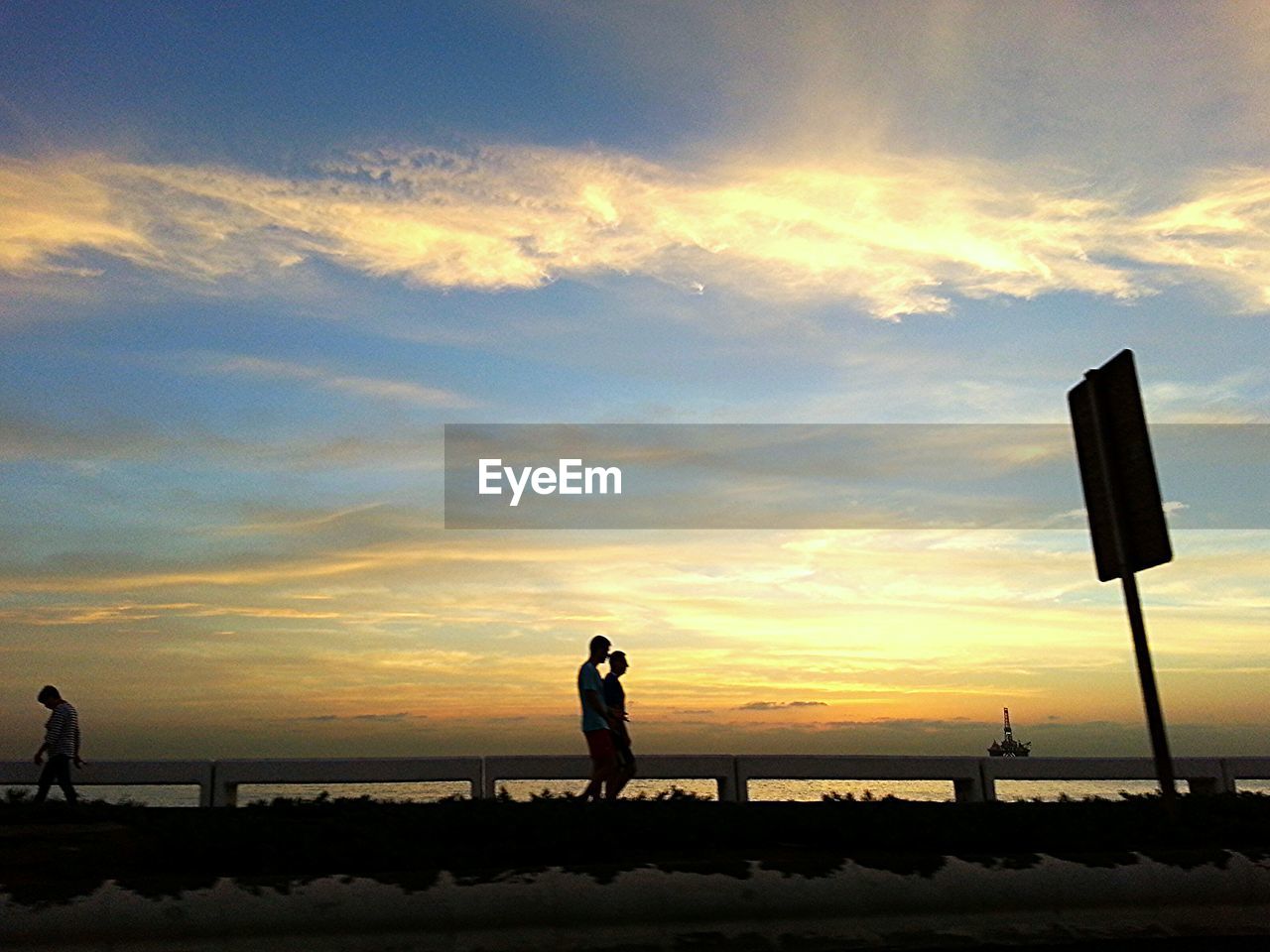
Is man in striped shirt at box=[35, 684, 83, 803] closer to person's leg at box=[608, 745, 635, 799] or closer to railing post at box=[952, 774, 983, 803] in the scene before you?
person's leg at box=[608, 745, 635, 799]

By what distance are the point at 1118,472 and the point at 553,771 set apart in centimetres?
741

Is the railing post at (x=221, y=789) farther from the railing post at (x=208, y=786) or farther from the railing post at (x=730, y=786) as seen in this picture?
the railing post at (x=730, y=786)

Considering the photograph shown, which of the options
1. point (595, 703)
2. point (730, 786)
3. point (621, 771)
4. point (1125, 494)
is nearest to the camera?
point (1125, 494)


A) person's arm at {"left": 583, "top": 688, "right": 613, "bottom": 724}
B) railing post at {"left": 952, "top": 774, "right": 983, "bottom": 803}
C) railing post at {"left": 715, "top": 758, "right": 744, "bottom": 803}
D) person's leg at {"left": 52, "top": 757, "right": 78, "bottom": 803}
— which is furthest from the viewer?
person's leg at {"left": 52, "top": 757, "right": 78, "bottom": 803}

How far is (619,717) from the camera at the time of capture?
1355cm

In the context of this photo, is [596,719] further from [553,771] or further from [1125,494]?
[1125,494]

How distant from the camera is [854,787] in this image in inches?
607

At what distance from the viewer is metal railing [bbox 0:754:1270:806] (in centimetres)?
1467

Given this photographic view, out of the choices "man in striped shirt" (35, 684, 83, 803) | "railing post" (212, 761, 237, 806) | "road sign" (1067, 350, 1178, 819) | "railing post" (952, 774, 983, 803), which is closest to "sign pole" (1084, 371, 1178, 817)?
"road sign" (1067, 350, 1178, 819)

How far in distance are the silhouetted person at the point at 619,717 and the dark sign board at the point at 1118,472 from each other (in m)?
5.32

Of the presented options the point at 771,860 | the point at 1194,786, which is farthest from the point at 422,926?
the point at 1194,786

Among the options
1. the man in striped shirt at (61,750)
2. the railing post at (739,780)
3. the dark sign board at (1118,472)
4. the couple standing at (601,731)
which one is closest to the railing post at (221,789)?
the man in striped shirt at (61,750)

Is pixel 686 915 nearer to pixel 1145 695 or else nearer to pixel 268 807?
pixel 1145 695

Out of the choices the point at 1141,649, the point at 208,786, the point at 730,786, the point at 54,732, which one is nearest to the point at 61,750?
the point at 54,732
